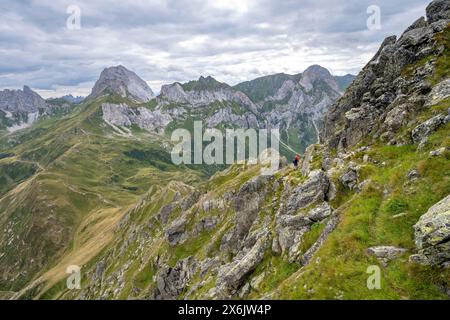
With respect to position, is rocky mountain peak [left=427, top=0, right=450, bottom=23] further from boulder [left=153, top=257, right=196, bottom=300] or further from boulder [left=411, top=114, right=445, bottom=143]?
boulder [left=153, top=257, right=196, bottom=300]

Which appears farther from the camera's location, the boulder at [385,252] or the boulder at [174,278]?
the boulder at [174,278]

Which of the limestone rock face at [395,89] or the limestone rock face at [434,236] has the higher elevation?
the limestone rock face at [395,89]

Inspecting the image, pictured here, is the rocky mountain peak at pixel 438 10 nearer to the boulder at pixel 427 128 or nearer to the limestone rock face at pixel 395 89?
the limestone rock face at pixel 395 89

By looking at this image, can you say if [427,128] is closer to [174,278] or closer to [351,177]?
[351,177]

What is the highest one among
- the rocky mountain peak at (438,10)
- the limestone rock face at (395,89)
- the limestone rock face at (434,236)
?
the rocky mountain peak at (438,10)

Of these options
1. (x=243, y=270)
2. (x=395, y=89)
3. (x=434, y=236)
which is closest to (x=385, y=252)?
(x=434, y=236)

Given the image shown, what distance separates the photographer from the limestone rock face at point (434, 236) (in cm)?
2455

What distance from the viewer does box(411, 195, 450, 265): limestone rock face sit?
24547 mm

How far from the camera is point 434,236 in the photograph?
81.9 feet

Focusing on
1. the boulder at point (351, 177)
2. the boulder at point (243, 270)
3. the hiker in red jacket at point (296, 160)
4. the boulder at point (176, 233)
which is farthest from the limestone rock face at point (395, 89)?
the boulder at point (176, 233)

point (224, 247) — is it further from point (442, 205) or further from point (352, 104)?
point (442, 205)

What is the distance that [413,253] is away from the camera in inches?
1058

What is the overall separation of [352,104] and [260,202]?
26945mm
